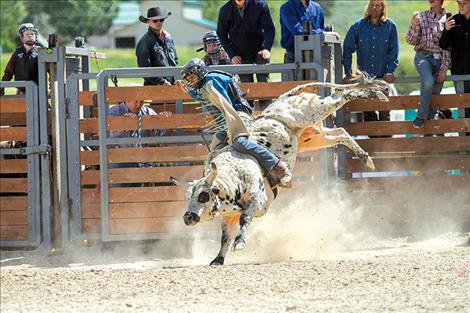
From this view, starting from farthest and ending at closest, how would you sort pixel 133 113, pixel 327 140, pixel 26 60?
pixel 26 60, pixel 133 113, pixel 327 140

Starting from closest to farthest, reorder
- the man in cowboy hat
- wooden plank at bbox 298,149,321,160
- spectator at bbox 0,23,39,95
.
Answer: wooden plank at bbox 298,149,321,160, the man in cowboy hat, spectator at bbox 0,23,39,95

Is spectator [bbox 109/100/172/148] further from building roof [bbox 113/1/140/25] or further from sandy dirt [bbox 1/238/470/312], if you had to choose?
building roof [bbox 113/1/140/25]

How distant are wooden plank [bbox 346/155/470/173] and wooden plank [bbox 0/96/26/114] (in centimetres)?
395

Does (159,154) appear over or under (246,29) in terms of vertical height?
under

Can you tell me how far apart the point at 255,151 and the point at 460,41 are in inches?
139

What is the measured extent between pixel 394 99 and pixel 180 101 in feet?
8.47

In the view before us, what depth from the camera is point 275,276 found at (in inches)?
328

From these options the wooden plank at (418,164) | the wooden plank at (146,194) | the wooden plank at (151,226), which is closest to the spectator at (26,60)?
the wooden plank at (146,194)

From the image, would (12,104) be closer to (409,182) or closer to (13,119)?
(13,119)

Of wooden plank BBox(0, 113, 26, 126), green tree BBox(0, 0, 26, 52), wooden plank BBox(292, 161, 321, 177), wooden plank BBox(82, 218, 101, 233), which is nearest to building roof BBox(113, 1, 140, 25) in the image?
green tree BBox(0, 0, 26, 52)

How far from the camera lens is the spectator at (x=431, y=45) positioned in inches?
462

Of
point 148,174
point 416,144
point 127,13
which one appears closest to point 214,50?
point 148,174

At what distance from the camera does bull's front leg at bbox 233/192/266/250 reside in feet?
29.7

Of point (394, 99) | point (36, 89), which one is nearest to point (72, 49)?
point (36, 89)
